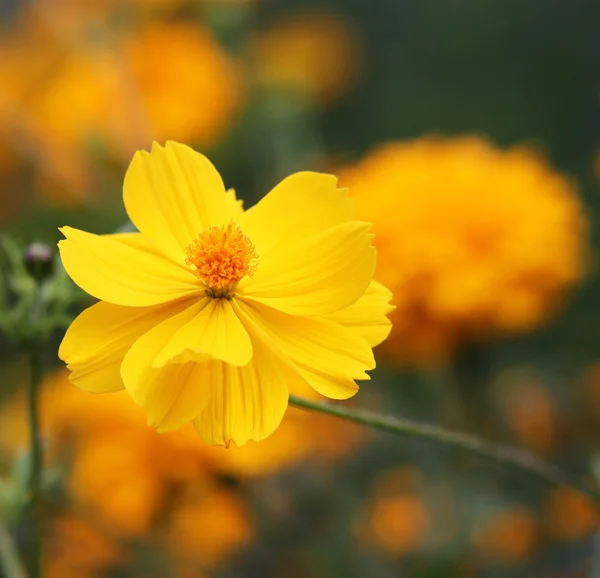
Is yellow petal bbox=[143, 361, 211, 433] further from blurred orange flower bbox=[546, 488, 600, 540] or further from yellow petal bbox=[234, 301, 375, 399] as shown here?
blurred orange flower bbox=[546, 488, 600, 540]

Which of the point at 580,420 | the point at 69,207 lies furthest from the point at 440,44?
the point at 580,420

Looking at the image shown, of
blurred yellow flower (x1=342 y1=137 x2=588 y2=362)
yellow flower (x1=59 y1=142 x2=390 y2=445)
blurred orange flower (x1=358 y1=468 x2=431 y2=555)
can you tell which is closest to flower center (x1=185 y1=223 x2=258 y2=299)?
yellow flower (x1=59 y1=142 x2=390 y2=445)

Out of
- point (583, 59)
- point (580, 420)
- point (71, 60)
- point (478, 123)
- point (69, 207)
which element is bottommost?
point (580, 420)

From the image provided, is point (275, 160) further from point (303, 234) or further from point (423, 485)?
point (303, 234)

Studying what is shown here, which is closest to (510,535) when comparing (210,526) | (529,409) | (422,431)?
(529,409)

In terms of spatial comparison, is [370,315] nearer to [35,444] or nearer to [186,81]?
[35,444]

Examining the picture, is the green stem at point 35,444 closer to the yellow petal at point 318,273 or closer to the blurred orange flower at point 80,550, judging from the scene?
the yellow petal at point 318,273

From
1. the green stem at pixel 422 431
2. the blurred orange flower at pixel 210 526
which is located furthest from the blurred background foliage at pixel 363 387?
the green stem at pixel 422 431
